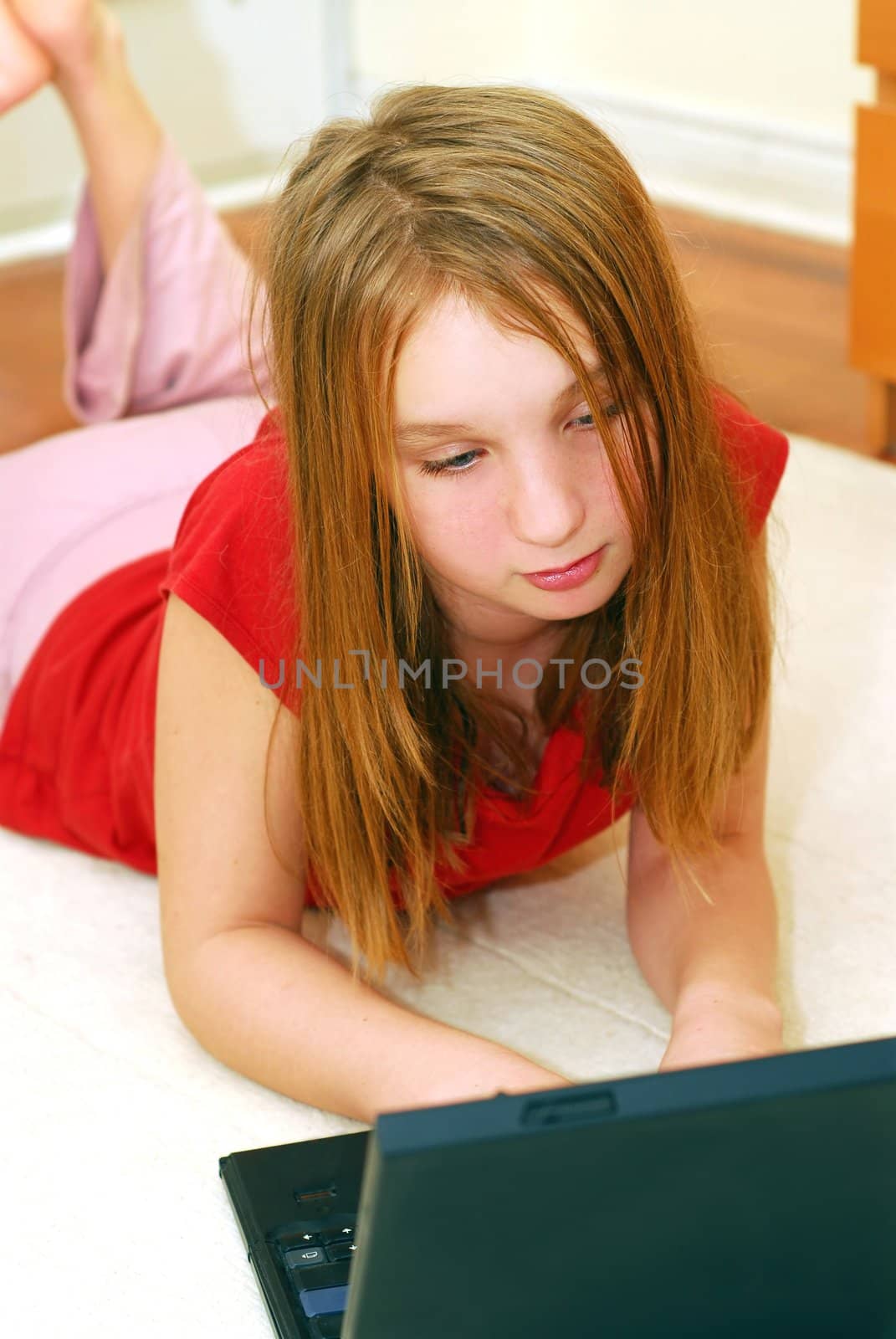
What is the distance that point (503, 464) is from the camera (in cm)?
72

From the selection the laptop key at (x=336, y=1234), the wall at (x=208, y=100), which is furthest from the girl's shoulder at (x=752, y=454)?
the wall at (x=208, y=100)

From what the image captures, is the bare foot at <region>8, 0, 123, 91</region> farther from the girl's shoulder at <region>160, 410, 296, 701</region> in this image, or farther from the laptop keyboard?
the laptop keyboard

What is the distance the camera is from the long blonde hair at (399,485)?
2.33ft

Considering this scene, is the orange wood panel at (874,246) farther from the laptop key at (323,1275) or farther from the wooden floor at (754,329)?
the laptop key at (323,1275)

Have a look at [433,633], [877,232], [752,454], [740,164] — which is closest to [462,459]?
[433,633]

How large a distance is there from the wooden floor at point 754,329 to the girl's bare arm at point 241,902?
100 cm

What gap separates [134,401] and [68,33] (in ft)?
1.07

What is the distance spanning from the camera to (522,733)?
94cm

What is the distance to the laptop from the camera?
1.60 feet

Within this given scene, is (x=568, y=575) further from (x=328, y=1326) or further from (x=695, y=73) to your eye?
(x=695, y=73)

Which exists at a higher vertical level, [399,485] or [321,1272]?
[399,485]

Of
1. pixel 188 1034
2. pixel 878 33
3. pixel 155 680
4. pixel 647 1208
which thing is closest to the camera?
pixel 647 1208

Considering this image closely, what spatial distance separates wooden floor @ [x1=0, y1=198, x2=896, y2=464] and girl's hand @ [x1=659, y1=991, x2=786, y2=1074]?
986mm

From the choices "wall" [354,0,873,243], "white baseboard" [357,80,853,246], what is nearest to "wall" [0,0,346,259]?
"wall" [354,0,873,243]
